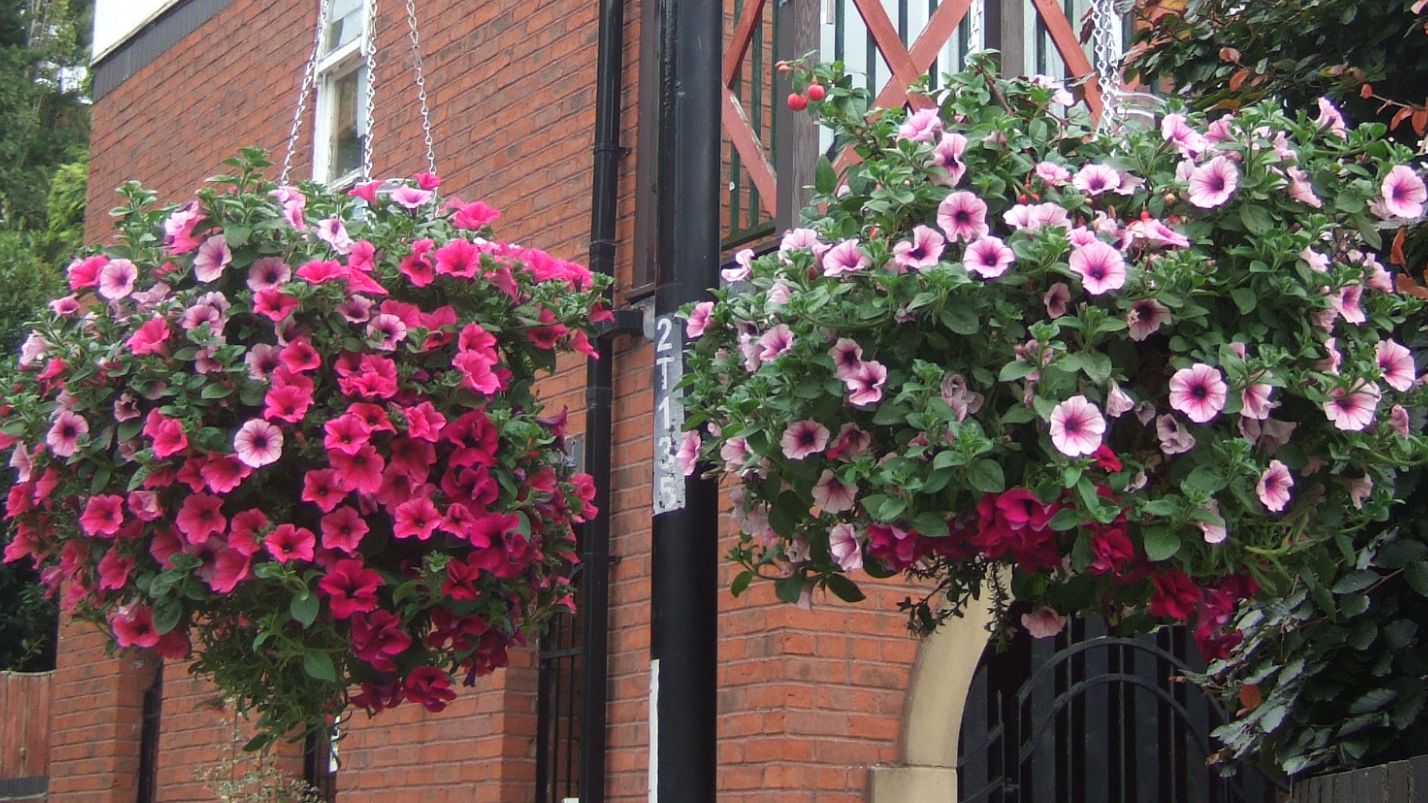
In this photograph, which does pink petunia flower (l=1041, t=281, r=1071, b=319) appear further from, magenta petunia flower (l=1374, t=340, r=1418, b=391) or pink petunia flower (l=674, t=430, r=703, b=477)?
pink petunia flower (l=674, t=430, r=703, b=477)

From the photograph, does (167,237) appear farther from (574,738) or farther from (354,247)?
(574,738)

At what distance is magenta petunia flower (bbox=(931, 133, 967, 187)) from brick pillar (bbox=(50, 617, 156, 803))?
6695 millimetres

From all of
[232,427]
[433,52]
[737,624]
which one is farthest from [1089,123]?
[433,52]

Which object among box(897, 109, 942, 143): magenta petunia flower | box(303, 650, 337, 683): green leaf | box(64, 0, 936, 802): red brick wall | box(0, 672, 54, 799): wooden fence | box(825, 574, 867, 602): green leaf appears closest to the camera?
box(897, 109, 942, 143): magenta petunia flower

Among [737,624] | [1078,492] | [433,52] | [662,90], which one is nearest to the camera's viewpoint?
[1078,492]

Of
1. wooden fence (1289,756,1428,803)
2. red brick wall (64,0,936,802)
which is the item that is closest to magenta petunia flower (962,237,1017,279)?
wooden fence (1289,756,1428,803)

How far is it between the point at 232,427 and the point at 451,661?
0.66 m

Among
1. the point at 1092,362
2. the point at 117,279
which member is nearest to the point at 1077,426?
the point at 1092,362

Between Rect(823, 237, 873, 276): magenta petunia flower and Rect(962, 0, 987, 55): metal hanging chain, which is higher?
Rect(962, 0, 987, 55): metal hanging chain

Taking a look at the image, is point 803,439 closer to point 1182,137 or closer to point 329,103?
point 1182,137

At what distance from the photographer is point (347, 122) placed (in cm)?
887

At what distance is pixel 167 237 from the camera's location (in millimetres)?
3990

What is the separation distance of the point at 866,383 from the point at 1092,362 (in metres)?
0.35

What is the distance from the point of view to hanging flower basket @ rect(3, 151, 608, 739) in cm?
368
